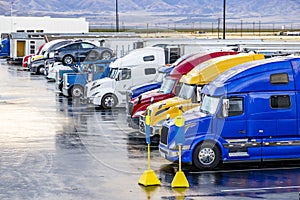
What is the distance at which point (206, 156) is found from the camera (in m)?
18.3

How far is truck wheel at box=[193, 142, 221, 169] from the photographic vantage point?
18.3 meters

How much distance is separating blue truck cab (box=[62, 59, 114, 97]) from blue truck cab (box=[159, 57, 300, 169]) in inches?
646

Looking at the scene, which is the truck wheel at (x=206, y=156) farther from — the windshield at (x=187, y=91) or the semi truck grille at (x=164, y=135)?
the windshield at (x=187, y=91)

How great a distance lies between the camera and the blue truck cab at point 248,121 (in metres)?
18.4

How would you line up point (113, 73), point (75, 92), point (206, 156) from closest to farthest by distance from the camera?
point (206, 156), point (113, 73), point (75, 92)

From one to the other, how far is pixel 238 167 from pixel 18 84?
28707 mm

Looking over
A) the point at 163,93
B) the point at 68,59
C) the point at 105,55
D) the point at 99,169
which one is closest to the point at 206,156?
the point at 99,169

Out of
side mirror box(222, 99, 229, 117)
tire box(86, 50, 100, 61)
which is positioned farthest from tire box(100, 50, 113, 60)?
side mirror box(222, 99, 229, 117)

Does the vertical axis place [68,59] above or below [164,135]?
above

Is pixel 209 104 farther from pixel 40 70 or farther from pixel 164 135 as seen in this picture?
pixel 40 70

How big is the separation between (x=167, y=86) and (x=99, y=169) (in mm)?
6658

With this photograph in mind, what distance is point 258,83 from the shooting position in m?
18.7

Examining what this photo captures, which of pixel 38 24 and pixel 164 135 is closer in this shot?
pixel 164 135

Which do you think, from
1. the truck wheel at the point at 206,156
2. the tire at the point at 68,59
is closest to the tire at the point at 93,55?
the tire at the point at 68,59
